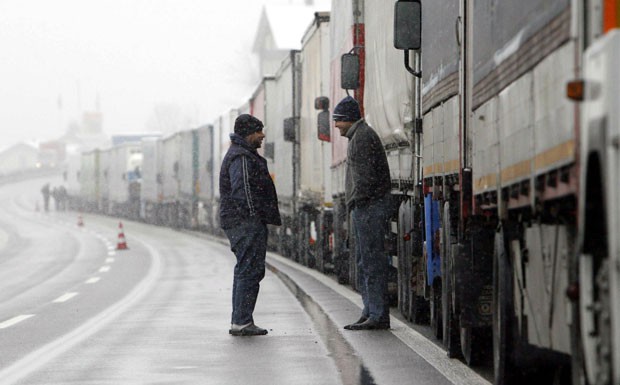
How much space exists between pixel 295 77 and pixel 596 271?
19123 millimetres

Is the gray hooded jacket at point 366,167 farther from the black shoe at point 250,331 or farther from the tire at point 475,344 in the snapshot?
the tire at point 475,344

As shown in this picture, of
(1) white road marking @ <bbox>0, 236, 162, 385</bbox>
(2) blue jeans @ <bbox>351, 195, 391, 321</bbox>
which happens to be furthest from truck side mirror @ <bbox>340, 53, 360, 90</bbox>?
(2) blue jeans @ <bbox>351, 195, 391, 321</bbox>

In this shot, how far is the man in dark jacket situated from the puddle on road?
67 cm

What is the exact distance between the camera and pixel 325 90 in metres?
19.8

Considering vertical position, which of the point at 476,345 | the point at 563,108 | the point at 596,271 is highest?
the point at 563,108

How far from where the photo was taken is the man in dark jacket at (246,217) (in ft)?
37.9

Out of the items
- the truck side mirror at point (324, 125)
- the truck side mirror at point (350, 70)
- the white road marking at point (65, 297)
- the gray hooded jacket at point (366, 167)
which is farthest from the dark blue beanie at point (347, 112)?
the truck side mirror at point (324, 125)

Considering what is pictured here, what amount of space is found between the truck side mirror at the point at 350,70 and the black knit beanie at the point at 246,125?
3.51 meters

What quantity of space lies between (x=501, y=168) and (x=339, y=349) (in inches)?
137

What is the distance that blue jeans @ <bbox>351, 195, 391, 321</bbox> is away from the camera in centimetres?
1142

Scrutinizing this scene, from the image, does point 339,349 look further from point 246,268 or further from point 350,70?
point 350,70

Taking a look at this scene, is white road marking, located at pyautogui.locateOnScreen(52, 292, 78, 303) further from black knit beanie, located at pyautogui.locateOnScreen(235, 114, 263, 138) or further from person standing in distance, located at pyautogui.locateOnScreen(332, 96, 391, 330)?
person standing in distance, located at pyautogui.locateOnScreen(332, 96, 391, 330)

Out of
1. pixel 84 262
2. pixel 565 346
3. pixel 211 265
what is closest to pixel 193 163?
pixel 84 262

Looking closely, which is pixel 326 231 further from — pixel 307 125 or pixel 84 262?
pixel 84 262
